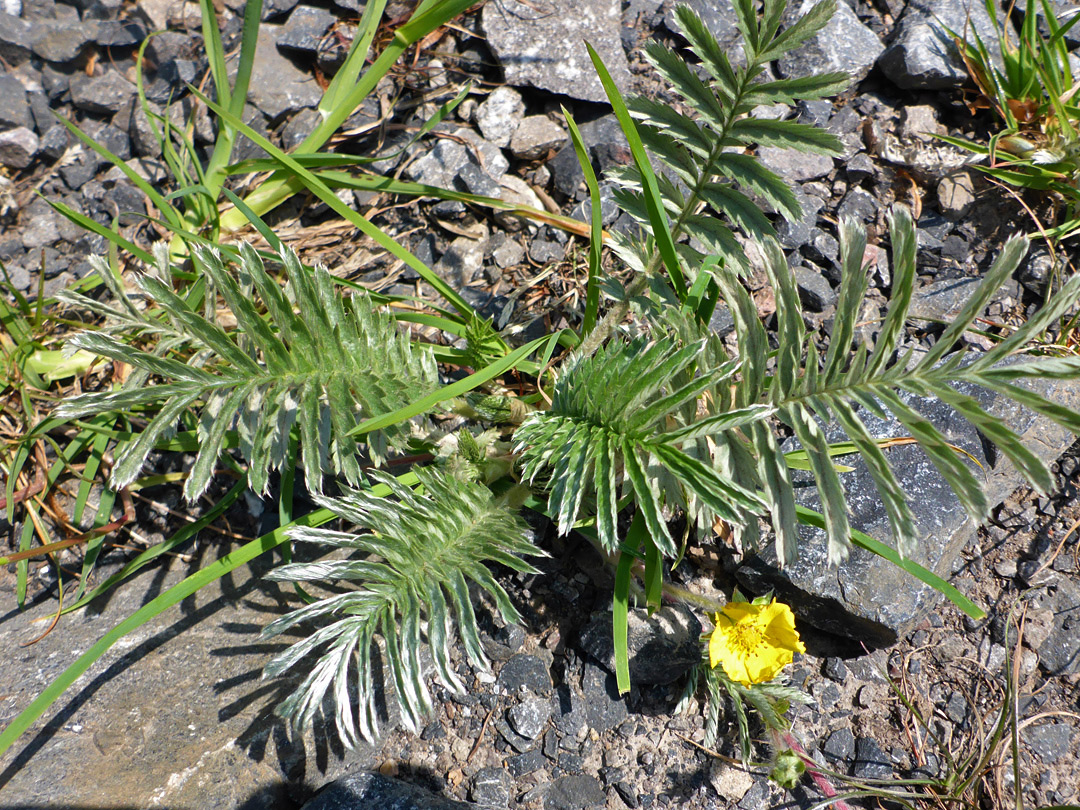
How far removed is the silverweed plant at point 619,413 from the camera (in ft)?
5.06

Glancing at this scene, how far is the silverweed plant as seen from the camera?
1541 millimetres

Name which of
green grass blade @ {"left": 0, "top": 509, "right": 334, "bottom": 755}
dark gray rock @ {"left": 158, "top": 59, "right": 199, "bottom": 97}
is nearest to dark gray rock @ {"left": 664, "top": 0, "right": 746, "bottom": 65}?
dark gray rock @ {"left": 158, "top": 59, "right": 199, "bottom": 97}

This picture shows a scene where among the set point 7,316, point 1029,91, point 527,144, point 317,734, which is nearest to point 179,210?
point 7,316

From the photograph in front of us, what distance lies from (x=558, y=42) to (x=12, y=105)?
2.31 meters

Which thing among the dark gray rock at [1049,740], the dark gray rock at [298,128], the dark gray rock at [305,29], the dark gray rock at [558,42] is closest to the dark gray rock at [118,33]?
the dark gray rock at [305,29]

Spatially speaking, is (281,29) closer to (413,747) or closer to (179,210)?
(179,210)

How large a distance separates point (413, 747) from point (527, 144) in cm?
225

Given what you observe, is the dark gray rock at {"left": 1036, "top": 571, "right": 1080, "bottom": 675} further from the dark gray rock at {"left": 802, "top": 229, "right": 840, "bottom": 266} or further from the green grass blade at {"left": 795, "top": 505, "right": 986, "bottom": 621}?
the dark gray rock at {"left": 802, "top": 229, "right": 840, "bottom": 266}

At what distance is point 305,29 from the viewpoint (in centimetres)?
314

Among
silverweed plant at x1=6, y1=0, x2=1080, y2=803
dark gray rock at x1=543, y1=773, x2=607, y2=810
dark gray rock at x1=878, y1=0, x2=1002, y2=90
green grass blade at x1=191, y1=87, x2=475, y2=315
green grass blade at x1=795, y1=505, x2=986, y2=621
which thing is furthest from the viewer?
dark gray rock at x1=878, y1=0, x2=1002, y2=90

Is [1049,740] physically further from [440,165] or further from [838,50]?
[440,165]

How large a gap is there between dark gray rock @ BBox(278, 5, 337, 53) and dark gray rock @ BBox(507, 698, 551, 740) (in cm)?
279

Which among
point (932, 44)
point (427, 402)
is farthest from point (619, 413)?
point (932, 44)

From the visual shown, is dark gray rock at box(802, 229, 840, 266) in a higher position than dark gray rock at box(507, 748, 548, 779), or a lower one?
higher
